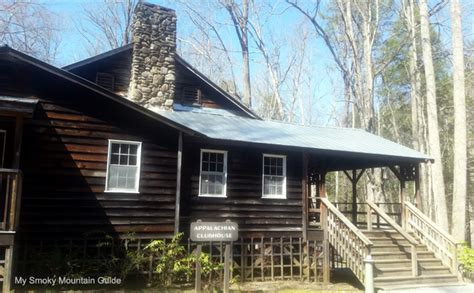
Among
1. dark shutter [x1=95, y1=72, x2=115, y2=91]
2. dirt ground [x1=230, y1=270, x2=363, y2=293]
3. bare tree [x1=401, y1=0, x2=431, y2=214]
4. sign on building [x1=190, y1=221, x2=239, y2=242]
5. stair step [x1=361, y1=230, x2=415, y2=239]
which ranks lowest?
dirt ground [x1=230, y1=270, x2=363, y2=293]

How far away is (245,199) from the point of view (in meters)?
13.2

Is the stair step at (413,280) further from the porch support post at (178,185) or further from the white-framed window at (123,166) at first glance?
the white-framed window at (123,166)

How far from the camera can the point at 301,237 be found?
13.6m

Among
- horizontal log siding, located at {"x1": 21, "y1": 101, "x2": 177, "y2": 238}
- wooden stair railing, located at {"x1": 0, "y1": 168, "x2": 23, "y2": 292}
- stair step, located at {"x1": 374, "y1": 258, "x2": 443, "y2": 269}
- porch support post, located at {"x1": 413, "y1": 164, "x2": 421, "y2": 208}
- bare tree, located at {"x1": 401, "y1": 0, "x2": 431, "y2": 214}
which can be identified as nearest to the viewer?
wooden stair railing, located at {"x1": 0, "y1": 168, "x2": 23, "y2": 292}

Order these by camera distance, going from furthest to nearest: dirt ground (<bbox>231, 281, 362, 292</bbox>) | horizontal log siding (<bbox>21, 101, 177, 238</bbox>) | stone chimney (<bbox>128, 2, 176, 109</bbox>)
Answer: stone chimney (<bbox>128, 2, 176, 109</bbox>)
dirt ground (<bbox>231, 281, 362, 292</bbox>)
horizontal log siding (<bbox>21, 101, 177, 238</bbox>)

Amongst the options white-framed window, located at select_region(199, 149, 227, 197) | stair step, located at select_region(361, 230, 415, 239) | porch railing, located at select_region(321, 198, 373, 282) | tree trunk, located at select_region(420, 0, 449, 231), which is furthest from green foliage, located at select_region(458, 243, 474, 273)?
white-framed window, located at select_region(199, 149, 227, 197)

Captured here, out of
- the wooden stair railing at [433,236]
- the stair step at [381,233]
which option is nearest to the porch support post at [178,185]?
the stair step at [381,233]

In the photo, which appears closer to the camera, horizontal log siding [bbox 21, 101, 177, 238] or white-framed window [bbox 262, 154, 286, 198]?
horizontal log siding [bbox 21, 101, 177, 238]

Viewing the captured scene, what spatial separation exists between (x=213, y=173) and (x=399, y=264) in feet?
19.4

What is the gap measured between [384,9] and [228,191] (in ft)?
81.6

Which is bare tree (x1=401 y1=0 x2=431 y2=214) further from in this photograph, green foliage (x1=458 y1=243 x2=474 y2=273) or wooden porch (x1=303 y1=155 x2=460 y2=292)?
wooden porch (x1=303 y1=155 x2=460 y2=292)

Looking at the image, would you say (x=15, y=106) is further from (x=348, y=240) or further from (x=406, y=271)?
(x=406, y=271)

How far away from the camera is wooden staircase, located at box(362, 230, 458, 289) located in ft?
38.8

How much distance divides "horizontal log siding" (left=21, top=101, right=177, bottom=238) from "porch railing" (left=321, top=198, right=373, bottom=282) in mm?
4821
